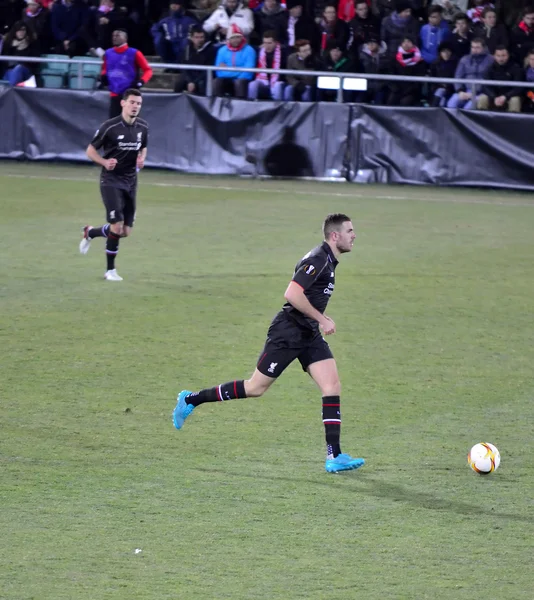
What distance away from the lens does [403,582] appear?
579 centimetres

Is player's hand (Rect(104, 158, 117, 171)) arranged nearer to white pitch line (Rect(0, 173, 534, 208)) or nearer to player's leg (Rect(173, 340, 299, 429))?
player's leg (Rect(173, 340, 299, 429))

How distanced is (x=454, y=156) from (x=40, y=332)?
12.8m


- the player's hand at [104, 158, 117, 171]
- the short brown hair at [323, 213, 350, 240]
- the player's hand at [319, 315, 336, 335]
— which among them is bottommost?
the player's hand at [104, 158, 117, 171]

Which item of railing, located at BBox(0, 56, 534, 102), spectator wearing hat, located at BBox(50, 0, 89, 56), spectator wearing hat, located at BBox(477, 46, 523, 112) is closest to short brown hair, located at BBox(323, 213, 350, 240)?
railing, located at BBox(0, 56, 534, 102)

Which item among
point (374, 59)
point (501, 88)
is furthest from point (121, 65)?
point (501, 88)

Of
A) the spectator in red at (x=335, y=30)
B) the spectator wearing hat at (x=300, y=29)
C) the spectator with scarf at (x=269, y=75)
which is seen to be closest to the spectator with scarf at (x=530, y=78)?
the spectator in red at (x=335, y=30)

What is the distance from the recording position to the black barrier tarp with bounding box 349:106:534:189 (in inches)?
854

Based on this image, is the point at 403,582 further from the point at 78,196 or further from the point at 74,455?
the point at 78,196

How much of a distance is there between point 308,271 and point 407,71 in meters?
16.2

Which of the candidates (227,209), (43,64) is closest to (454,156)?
(227,209)

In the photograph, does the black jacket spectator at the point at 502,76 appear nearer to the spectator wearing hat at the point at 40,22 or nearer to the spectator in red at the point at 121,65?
the spectator in red at the point at 121,65

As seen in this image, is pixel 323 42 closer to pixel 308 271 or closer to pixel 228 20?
pixel 228 20

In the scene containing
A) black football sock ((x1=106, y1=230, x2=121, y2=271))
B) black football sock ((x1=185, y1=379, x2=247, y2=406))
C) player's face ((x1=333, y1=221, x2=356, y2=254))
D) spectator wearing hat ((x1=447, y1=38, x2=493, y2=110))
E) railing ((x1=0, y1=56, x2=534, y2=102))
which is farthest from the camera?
spectator wearing hat ((x1=447, y1=38, x2=493, y2=110))

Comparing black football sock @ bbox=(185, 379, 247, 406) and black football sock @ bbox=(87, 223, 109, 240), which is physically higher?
black football sock @ bbox=(185, 379, 247, 406)
